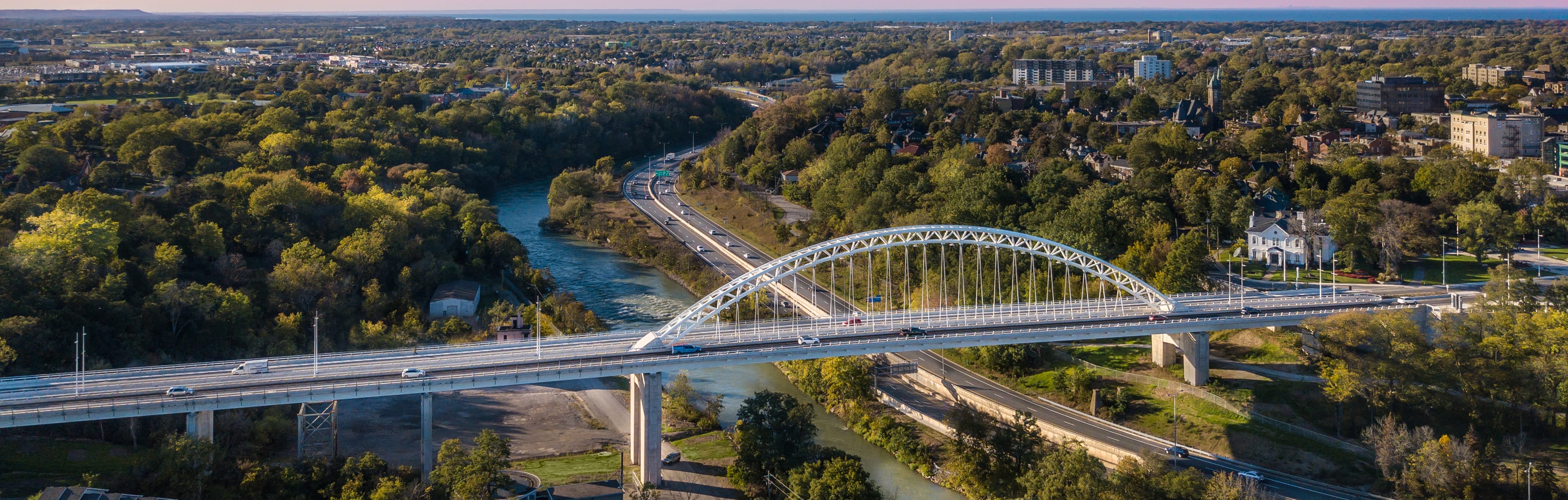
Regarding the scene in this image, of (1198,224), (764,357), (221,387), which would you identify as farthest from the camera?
(1198,224)

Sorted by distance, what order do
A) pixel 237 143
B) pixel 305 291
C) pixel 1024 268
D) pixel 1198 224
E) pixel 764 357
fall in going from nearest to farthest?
pixel 764 357
pixel 305 291
pixel 1024 268
pixel 1198 224
pixel 237 143

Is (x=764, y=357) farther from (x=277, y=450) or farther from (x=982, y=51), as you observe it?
(x=982, y=51)

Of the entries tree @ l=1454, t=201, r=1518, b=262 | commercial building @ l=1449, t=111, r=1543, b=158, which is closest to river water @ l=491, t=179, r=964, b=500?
tree @ l=1454, t=201, r=1518, b=262

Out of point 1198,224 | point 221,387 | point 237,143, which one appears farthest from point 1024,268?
point 237,143

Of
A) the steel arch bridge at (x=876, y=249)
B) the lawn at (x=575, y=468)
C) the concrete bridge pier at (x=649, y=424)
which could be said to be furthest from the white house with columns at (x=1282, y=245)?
the lawn at (x=575, y=468)

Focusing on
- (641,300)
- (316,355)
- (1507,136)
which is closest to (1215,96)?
(1507,136)

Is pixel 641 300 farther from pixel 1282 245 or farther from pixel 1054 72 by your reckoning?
pixel 1054 72
